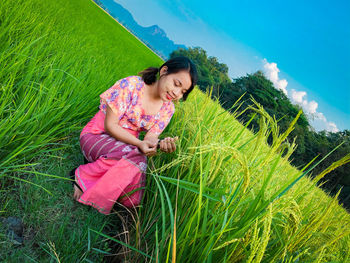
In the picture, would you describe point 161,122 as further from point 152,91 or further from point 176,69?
point 176,69

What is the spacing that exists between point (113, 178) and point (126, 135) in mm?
325

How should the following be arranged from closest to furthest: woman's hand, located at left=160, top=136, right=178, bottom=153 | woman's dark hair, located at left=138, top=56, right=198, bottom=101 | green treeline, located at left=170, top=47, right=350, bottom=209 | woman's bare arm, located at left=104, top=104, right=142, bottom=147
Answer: woman's hand, located at left=160, top=136, right=178, bottom=153 < woman's bare arm, located at left=104, top=104, right=142, bottom=147 < woman's dark hair, located at left=138, top=56, right=198, bottom=101 < green treeline, located at left=170, top=47, right=350, bottom=209

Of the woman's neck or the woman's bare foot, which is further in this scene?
the woman's neck

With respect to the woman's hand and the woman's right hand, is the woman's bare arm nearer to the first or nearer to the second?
the woman's right hand

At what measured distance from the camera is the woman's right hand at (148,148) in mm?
1151

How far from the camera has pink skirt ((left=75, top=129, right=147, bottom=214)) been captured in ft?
3.79

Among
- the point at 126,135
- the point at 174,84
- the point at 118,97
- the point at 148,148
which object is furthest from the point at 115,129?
the point at 174,84

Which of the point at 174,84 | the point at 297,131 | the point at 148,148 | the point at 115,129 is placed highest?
the point at 297,131

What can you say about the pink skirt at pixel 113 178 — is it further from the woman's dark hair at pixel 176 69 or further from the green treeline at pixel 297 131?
the green treeline at pixel 297 131

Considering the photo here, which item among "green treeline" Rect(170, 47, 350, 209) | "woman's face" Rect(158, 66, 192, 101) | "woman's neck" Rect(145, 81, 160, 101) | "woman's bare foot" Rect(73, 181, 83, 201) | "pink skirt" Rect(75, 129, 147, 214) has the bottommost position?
"woman's bare foot" Rect(73, 181, 83, 201)

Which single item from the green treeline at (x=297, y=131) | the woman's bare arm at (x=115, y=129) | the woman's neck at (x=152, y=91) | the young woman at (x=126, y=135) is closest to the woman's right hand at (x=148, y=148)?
the young woman at (x=126, y=135)

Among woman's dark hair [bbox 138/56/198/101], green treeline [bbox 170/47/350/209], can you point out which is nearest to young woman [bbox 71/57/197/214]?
woman's dark hair [bbox 138/56/198/101]

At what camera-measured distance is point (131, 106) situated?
1.58 m

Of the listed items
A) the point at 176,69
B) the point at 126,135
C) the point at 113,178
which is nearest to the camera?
the point at 113,178
